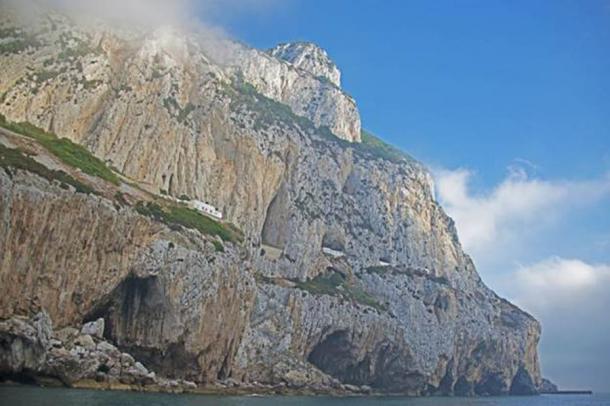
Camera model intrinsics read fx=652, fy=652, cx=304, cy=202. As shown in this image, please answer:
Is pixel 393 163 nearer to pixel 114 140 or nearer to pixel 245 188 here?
pixel 245 188

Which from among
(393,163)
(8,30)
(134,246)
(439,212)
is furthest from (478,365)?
(8,30)

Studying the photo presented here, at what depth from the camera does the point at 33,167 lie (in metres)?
51.1

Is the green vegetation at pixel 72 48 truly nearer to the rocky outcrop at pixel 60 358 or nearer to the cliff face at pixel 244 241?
the cliff face at pixel 244 241

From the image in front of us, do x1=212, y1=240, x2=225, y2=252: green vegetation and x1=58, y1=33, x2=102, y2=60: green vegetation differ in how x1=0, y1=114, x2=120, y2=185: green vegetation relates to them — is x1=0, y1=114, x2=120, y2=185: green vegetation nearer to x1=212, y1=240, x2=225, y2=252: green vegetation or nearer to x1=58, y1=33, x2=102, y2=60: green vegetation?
x1=212, y1=240, x2=225, y2=252: green vegetation

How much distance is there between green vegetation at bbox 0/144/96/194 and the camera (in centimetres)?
4856

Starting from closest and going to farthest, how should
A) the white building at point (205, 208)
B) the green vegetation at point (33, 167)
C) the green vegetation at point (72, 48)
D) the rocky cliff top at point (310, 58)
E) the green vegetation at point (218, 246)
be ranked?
the green vegetation at point (33, 167) < the green vegetation at point (218, 246) < the green vegetation at point (72, 48) < the white building at point (205, 208) < the rocky cliff top at point (310, 58)

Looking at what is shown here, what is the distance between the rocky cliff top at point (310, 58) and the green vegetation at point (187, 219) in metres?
94.7

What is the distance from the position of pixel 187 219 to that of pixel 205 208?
563 inches

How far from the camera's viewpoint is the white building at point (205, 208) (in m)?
82.8

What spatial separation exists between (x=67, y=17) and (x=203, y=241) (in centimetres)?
3825

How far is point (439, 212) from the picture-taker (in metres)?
140

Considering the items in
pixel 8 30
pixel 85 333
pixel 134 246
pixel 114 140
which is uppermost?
pixel 8 30

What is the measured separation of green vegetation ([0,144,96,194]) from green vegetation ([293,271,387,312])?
39457 mm

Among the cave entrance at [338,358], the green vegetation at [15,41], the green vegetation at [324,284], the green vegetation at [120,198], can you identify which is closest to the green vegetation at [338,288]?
the green vegetation at [324,284]
